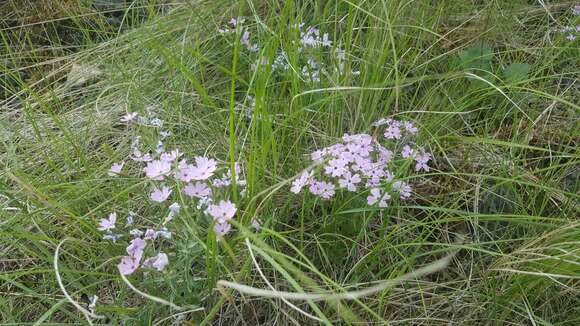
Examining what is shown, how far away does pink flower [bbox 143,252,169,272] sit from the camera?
126 cm

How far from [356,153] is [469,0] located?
1125 mm

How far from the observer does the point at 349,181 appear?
1.49 m

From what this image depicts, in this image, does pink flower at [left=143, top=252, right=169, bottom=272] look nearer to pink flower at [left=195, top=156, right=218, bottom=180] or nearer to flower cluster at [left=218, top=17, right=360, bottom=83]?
pink flower at [left=195, top=156, right=218, bottom=180]

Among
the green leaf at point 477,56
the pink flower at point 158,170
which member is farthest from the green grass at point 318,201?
the pink flower at point 158,170

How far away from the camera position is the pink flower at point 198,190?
1.37m

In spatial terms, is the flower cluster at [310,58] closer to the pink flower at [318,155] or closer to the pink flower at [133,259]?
the pink flower at [318,155]

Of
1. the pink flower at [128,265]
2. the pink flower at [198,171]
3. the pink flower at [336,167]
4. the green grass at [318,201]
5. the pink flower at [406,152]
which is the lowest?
the green grass at [318,201]

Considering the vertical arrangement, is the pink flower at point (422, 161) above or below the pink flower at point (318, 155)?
below

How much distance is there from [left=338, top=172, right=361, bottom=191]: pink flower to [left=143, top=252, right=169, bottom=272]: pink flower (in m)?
0.46

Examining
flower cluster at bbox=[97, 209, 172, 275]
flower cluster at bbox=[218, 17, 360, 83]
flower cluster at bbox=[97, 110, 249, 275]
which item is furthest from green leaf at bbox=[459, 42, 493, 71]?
flower cluster at bbox=[97, 209, 172, 275]

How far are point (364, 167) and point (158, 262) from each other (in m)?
0.56

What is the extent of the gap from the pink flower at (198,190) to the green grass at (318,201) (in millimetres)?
73

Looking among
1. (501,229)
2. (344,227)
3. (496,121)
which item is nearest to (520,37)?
(496,121)

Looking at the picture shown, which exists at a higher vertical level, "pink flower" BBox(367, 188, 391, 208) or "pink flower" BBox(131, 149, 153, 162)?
"pink flower" BBox(131, 149, 153, 162)
